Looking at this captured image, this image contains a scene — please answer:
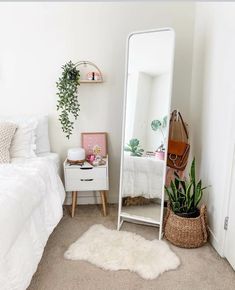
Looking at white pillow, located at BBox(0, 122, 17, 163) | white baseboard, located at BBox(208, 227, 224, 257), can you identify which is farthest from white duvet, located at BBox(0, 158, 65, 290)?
white baseboard, located at BBox(208, 227, 224, 257)

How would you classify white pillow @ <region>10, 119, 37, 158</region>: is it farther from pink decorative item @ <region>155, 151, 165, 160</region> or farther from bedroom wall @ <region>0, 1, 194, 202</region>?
pink decorative item @ <region>155, 151, 165, 160</region>

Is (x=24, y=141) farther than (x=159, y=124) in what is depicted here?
Yes

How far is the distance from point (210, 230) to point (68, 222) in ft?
4.56

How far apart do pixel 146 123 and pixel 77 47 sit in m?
1.12

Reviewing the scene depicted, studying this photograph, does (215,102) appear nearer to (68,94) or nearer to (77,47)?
(68,94)

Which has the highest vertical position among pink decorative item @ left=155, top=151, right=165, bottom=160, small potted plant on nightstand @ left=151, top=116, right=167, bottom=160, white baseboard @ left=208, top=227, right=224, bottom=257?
small potted plant on nightstand @ left=151, top=116, right=167, bottom=160

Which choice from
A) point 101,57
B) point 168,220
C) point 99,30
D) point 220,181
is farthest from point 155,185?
point 99,30

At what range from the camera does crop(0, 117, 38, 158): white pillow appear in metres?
2.29

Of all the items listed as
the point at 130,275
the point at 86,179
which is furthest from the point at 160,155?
the point at 130,275

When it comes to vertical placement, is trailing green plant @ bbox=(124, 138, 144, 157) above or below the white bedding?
above

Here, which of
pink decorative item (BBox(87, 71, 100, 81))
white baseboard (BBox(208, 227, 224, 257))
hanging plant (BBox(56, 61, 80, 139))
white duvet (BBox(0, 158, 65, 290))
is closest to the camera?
white duvet (BBox(0, 158, 65, 290))

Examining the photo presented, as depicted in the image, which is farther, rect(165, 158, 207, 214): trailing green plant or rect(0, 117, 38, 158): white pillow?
rect(0, 117, 38, 158): white pillow

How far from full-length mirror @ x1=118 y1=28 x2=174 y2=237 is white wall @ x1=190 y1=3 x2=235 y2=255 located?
392mm

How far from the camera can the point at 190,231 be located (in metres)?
2.01
